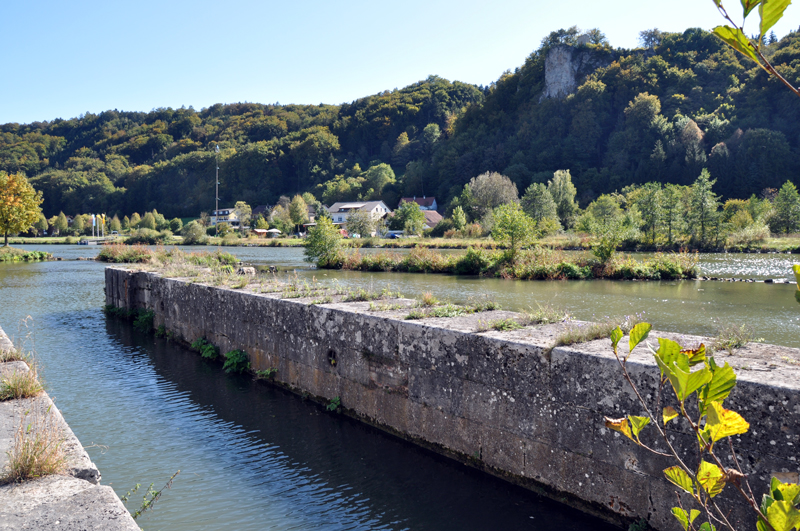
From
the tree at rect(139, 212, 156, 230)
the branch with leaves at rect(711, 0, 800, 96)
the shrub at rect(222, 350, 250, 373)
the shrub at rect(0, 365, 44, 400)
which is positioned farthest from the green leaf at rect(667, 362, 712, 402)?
the tree at rect(139, 212, 156, 230)

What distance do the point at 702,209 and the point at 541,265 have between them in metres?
23.8

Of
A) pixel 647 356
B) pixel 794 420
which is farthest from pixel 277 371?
pixel 794 420

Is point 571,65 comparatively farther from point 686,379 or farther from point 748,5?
point 686,379

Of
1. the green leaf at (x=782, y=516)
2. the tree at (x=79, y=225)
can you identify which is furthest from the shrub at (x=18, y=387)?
the tree at (x=79, y=225)

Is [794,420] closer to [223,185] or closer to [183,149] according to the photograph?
[223,185]

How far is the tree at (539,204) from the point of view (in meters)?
67.8

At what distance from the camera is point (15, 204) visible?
47719 millimetres

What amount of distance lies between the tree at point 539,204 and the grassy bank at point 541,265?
132 feet

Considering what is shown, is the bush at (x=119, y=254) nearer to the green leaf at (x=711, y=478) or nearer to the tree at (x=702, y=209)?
the green leaf at (x=711, y=478)

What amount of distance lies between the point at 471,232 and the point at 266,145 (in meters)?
102

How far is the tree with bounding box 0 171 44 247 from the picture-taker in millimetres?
47656

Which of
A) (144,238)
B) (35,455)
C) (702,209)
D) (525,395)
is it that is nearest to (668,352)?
(35,455)

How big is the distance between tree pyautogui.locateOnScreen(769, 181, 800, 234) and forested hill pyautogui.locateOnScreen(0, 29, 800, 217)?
21574 millimetres

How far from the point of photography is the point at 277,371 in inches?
370
